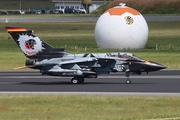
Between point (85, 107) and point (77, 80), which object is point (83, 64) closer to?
point (77, 80)

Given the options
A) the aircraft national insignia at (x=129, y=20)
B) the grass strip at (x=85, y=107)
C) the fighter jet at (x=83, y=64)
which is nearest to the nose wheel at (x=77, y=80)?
the fighter jet at (x=83, y=64)

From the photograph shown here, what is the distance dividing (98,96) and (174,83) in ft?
26.0

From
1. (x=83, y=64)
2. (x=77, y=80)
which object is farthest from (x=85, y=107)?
(x=83, y=64)

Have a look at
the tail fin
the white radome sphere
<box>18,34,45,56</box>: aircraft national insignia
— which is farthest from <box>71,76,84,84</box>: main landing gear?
the white radome sphere

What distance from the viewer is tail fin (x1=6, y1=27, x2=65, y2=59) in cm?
3772

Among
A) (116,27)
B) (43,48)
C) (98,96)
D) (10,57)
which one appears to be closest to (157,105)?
(98,96)

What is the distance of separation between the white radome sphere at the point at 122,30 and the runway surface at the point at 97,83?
57.6 ft

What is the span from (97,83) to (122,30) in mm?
24492

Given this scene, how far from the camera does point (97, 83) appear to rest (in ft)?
121

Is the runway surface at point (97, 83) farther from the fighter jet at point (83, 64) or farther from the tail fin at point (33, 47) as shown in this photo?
the tail fin at point (33, 47)

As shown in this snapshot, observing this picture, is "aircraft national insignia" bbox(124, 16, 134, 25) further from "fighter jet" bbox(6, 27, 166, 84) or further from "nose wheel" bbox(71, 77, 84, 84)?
"nose wheel" bbox(71, 77, 84, 84)

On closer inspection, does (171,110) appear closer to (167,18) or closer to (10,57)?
(10,57)

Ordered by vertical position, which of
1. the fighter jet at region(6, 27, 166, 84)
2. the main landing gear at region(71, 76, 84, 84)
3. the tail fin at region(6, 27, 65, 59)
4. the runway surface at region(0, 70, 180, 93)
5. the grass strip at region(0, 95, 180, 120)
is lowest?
the runway surface at region(0, 70, 180, 93)

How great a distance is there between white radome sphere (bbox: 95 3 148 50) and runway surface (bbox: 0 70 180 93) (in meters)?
17.6
